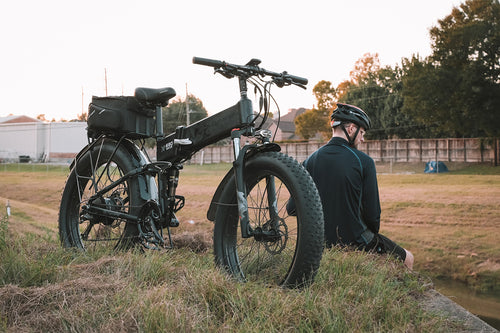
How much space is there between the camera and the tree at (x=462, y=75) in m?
30.3

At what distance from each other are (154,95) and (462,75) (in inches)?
1181

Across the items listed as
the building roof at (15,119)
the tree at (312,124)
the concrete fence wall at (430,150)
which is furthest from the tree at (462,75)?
the building roof at (15,119)

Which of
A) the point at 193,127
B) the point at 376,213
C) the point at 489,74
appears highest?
the point at 489,74

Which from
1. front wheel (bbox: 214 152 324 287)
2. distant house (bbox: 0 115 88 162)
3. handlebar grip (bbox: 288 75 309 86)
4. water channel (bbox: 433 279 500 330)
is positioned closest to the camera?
front wheel (bbox: 214 152 324 287)

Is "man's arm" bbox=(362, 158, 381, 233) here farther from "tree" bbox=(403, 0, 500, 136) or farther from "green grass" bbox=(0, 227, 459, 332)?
"tree" bbox=(403, 0, 500, 136)

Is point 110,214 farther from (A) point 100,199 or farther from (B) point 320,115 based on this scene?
(B) point 320,115

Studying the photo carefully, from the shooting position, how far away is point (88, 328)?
2314 mm

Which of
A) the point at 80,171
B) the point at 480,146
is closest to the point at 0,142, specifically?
the point at 480,146

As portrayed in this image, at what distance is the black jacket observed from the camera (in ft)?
12.5

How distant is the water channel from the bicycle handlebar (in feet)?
25.2

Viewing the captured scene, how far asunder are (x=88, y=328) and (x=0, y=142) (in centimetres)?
6137

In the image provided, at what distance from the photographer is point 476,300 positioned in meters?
10.4

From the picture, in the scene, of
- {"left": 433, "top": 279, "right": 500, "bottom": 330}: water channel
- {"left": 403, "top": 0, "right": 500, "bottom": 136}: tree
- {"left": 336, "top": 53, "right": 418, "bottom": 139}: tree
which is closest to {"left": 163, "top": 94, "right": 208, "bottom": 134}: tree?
{"left": 336, "top": 53, "right": 418, "bottom": 139}: tree

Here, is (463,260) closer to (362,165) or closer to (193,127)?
(362,165)
